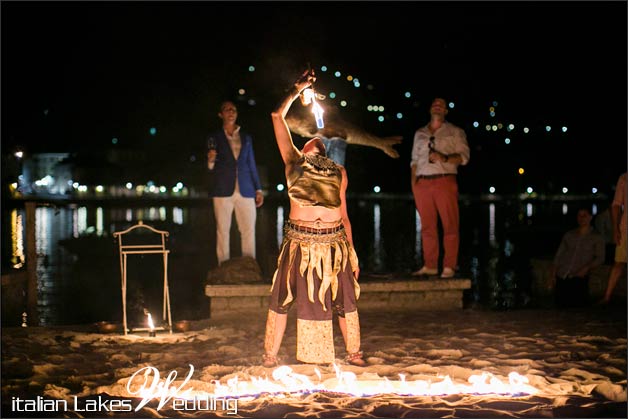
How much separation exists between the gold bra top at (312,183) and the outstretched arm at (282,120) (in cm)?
10

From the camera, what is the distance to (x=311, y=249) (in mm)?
6820

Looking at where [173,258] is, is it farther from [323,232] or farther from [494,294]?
[323,232]

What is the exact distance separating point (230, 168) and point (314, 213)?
392 centimetres

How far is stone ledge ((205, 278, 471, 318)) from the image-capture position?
32.2 feet

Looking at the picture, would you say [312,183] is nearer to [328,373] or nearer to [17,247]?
[328,373]

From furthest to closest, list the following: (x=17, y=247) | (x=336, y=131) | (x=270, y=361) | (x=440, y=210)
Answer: (x=17, y=247), (x=336, y=131), (x=440, y=210), (x=270, y=361)

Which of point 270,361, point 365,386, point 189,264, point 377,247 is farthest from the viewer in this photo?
point 377,247

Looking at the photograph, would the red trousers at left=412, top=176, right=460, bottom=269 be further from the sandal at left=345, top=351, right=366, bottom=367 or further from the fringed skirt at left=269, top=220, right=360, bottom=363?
the fringed skirt at left=269, top=220, right=360, bottom=363

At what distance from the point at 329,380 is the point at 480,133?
3153 inches

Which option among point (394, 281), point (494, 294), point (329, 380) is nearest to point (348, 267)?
point (329, 380)

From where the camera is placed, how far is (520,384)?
21.1 feet

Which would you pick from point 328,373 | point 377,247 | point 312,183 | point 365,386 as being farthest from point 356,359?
point 377,247

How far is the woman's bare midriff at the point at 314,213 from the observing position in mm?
6828

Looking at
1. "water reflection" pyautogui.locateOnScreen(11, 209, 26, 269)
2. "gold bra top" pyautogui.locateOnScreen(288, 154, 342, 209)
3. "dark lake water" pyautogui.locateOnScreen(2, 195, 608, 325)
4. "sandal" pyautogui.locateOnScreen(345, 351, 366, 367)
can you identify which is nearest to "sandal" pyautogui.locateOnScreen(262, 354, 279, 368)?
"sandal" pyautogui.locateOnScreen(345, 351, 366, 367)
